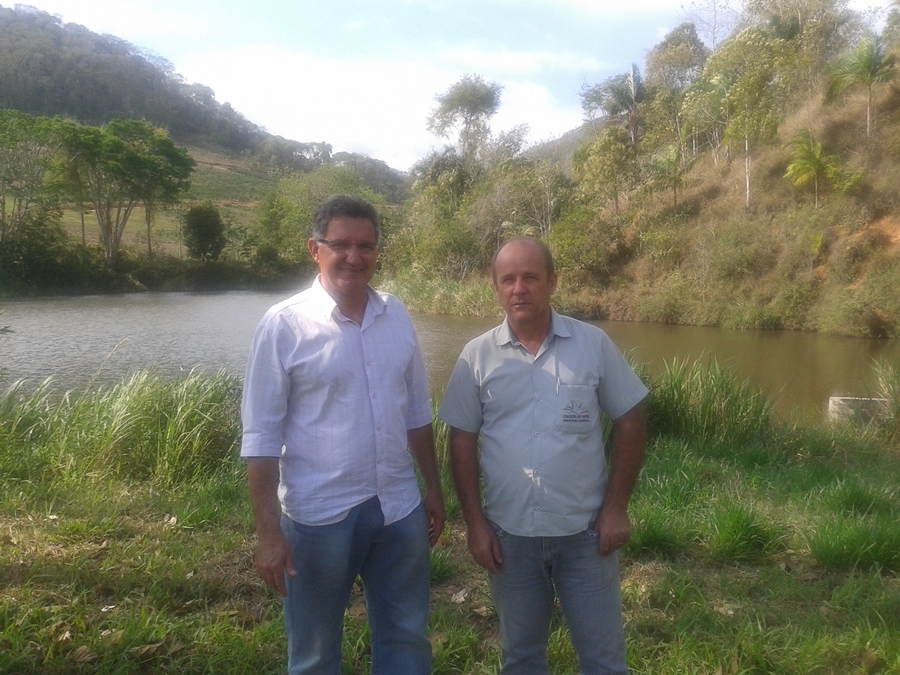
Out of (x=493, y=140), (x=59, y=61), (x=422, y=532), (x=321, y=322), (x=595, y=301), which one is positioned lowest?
(x=595, y=301)

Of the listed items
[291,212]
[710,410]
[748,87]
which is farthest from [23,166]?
[710,410]

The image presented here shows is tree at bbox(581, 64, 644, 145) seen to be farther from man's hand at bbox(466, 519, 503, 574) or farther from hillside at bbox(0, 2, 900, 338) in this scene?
man's hand at bbox(466, 519, 503, 574)

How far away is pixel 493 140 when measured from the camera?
3625cm

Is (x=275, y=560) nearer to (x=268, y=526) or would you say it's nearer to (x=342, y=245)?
(x=268, y=526)

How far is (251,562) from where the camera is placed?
3359 mm

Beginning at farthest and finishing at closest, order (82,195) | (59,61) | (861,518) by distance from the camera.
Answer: (59,61) < (82,195) < (861,518)

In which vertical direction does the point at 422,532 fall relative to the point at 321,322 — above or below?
below

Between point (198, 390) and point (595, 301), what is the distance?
20569mm

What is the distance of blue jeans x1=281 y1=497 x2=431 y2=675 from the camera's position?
6.51 feet

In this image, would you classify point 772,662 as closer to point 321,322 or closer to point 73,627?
point 321,322

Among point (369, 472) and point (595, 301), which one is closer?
point (369, 472)

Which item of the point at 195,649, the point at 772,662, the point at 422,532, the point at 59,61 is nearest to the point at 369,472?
the point at 422,532

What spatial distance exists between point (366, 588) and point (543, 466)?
0.67 metres

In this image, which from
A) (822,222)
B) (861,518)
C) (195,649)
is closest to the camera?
(195,649)
